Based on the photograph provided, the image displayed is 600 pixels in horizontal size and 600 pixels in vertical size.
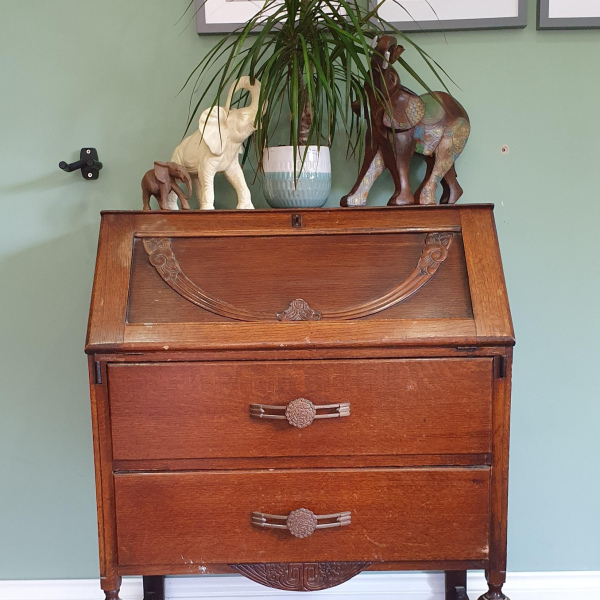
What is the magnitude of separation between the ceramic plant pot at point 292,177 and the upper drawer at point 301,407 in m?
0.42

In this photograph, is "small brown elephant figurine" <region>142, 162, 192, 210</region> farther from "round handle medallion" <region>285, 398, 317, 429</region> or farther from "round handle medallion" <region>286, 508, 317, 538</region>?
"round handle medallion" <region>286, 508, 317, 538</region>

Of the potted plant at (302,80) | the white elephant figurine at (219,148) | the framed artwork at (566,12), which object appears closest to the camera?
the potted plant at (302,80)

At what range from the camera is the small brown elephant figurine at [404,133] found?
132 centimetres

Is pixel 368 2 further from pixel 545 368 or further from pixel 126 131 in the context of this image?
pixel 545 368

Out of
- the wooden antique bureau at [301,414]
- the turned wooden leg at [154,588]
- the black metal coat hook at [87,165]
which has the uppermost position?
the black metal coat hook at [87,165]

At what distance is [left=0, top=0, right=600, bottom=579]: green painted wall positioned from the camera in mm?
1525

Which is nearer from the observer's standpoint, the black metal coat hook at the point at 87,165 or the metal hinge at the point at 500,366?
the metal hinge at the point at 500,366

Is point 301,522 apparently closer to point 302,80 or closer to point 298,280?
point 298,280

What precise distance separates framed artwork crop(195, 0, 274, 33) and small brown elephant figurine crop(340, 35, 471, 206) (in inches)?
14.9

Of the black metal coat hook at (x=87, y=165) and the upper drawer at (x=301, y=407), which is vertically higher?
the black metal coat hook at (x=87, y=165)

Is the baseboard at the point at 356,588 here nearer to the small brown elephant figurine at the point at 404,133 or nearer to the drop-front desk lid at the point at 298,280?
the drop-front desk lid at the point at 298,280

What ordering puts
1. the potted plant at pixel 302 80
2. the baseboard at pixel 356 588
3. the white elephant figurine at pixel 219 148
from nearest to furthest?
1. the potted plant at pixel 302 80
2. the white elephant figurine at pixel 219 148
3. the baseboard at pixel 356 588

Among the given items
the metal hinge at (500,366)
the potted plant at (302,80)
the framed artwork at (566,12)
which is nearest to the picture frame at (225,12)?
the potted plant at (302,80)

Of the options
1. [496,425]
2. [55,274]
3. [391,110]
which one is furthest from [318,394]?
[55,274]
